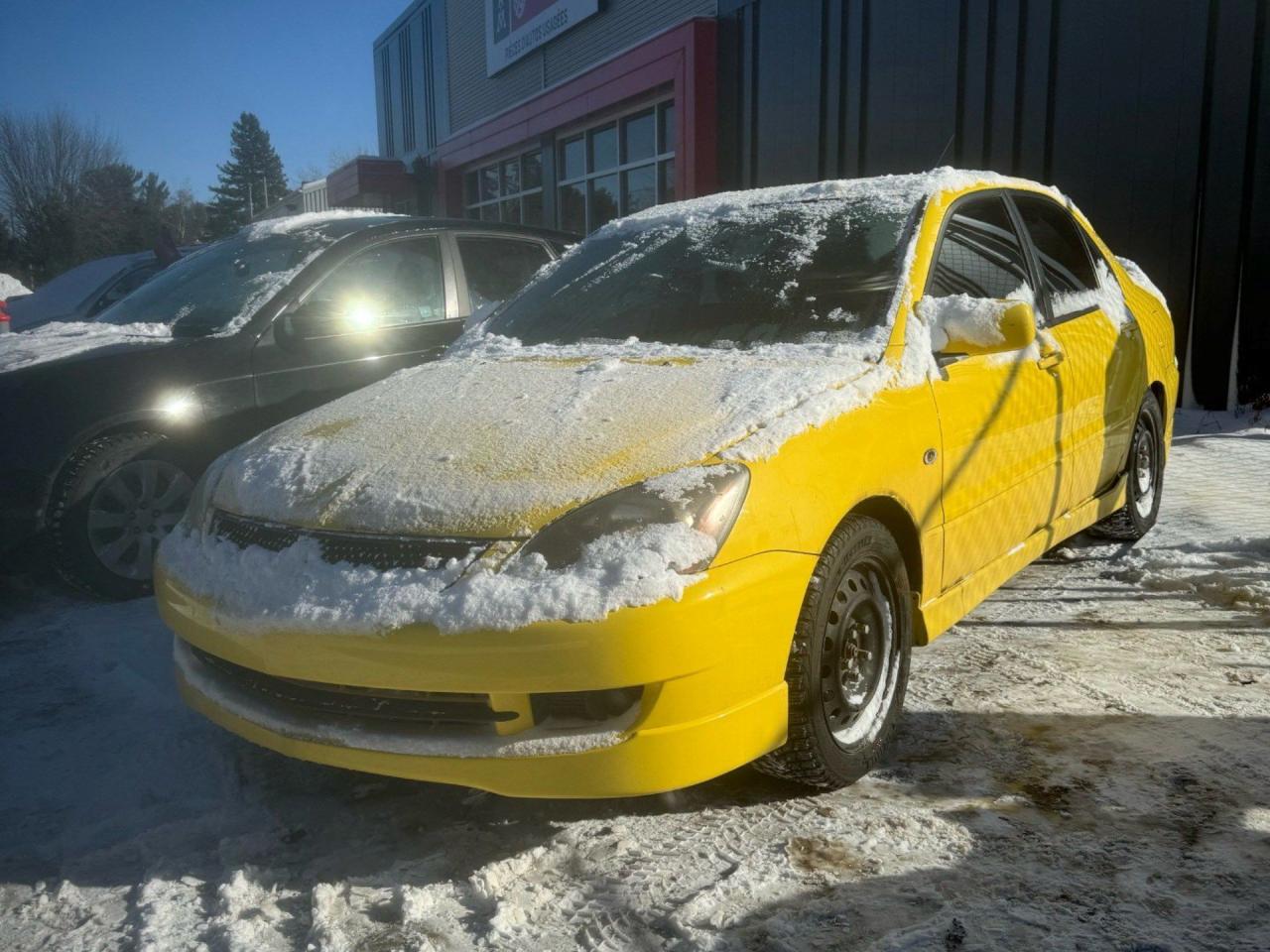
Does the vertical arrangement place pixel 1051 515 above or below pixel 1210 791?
above

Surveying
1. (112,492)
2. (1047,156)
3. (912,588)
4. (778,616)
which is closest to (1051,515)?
(912,588)

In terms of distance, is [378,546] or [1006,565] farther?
[1006,565]

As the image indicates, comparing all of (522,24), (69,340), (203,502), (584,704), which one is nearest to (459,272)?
(69,340)

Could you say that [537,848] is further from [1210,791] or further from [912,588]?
[1210,791]

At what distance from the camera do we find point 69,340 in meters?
4.63

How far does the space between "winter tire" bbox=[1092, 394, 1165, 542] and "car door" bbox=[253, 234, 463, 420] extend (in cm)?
331

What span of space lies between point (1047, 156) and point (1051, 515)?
20.0 ft

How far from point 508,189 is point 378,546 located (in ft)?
60.5

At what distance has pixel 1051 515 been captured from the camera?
11.7 ft

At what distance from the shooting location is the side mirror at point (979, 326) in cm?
277

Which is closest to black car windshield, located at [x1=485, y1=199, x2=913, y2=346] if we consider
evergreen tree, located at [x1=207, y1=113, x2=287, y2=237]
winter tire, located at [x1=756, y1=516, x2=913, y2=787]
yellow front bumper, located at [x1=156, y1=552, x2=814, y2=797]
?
winter tire, located at [x1=756, y1=516, x2=913, y2=787]

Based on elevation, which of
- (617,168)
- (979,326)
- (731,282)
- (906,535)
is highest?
(617,168)

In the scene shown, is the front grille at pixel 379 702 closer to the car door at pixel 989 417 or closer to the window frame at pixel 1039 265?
the car door at pixel 989 417

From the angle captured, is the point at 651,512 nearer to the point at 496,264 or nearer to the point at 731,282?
the point at 731,282
